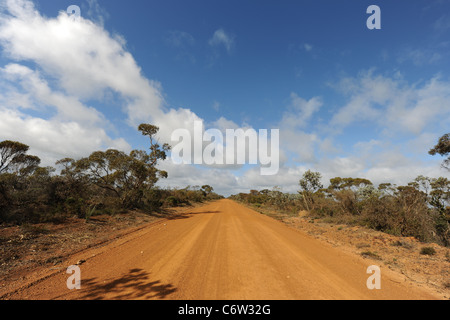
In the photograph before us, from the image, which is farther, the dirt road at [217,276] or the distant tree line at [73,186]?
the distant tree line at [73,186]

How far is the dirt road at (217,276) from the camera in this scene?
151 inches

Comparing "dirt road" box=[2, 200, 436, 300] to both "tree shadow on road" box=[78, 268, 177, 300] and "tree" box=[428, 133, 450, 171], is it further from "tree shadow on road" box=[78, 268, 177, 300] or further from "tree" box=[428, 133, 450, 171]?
"tree" box=[428, 133, 450, 171]

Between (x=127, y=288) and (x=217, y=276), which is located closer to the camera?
(x=127, y=288)

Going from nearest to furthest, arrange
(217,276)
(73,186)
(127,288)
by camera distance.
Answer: (127,288) < (217,276) < (73,186)

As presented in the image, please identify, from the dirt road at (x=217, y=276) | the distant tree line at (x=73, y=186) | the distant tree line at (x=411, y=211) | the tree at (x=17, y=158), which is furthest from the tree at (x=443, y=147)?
the tree at (x=17, y=158)

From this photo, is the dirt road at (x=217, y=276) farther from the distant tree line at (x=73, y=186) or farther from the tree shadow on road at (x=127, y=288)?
the distant tree line at (x=73, y=186)

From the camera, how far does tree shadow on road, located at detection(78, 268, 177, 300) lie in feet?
12.0

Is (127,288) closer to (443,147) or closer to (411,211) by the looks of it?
(411,211)

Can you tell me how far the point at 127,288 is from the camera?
3.96 m

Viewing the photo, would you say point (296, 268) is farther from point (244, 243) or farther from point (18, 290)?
point (18, 290)

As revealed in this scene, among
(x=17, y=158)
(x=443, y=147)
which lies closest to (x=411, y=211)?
(x=443, y=147)

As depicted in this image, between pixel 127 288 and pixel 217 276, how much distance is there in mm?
1945
